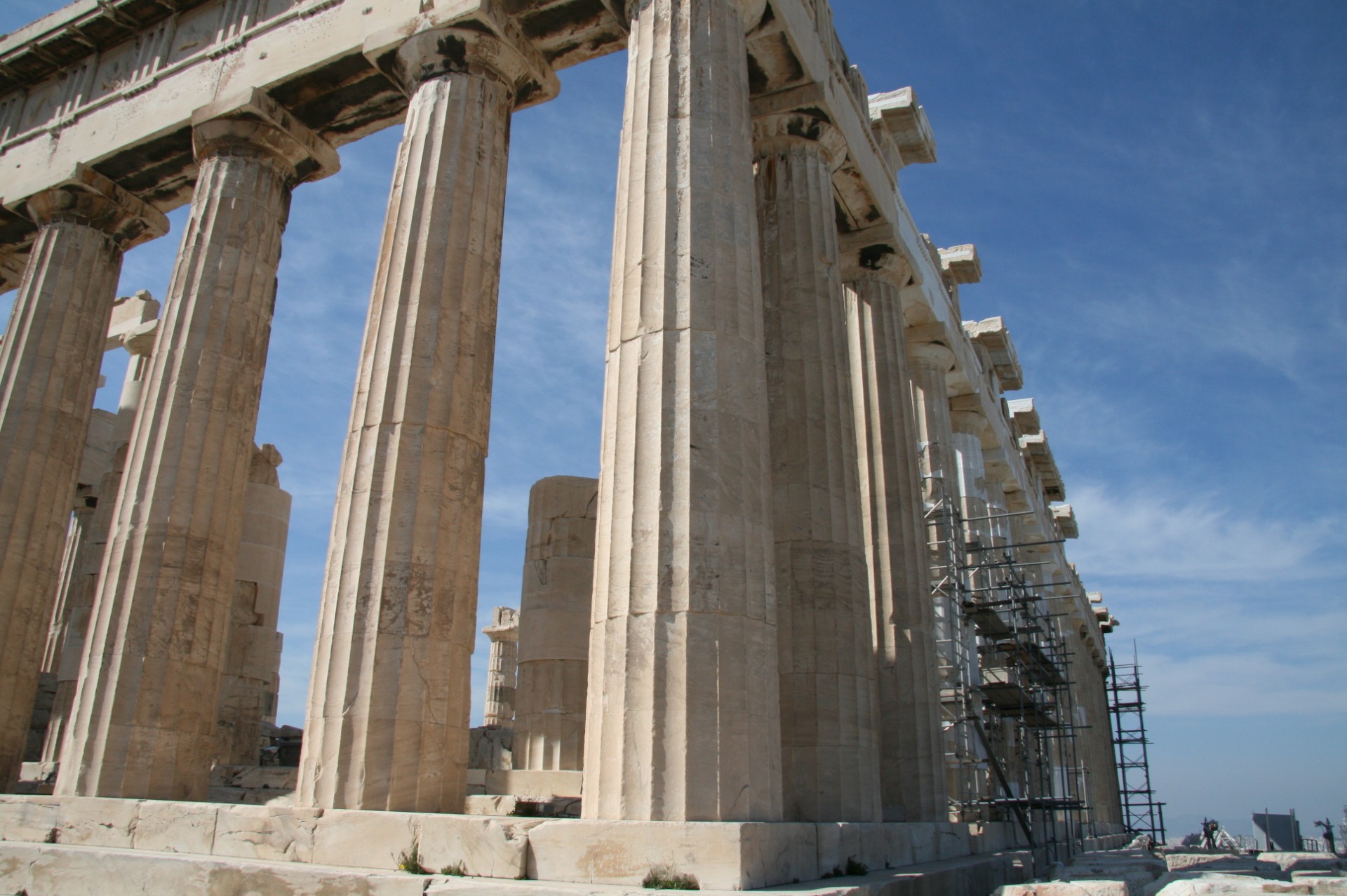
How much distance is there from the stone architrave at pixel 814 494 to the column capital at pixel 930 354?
8.79 m

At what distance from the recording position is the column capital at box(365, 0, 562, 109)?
14.8 m

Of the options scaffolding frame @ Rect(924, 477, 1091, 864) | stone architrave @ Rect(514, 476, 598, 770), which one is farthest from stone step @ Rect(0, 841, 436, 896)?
scaffolding frame @ Rect(924, 477, 1091, 864)

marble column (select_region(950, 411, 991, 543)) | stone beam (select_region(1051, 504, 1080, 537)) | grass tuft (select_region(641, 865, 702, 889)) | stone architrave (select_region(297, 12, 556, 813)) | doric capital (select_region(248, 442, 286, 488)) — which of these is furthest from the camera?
stone beam (select_region(1051, 504, 1080, 537))

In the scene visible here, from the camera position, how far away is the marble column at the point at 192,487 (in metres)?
14.1

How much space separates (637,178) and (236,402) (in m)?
8.36

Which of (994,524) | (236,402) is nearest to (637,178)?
(236,402)

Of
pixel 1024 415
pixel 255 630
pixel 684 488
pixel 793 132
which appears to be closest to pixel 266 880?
pixel 684 488

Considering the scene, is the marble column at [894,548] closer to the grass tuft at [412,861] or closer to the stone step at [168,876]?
the grass tuft at [412,861]

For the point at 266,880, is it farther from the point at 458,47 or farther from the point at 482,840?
the point at 458,47

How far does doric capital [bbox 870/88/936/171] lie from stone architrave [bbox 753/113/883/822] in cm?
560

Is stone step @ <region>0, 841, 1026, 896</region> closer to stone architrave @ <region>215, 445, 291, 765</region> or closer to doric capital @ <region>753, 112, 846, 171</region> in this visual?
stone architrave @ <region>215, 445, 291, 765</region>

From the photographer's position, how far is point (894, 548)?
1783 centimetres

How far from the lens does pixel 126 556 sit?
48.9ft

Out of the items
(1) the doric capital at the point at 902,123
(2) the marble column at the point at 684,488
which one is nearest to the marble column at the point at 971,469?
(1) the doric capital at the point at 902,123
